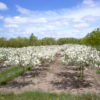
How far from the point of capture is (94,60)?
11570 millimetres

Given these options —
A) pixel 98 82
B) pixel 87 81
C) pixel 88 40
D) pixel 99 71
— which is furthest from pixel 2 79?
pixel 88 40

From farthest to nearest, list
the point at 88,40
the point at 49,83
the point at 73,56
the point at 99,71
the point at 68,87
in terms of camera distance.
Answer: the point at 88,40, the point at 99,71, the point at 73,56, the point at 49,83, the point at 68,87

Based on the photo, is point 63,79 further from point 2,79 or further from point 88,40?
point 88,40

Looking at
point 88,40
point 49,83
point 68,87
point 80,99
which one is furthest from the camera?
point 88,40

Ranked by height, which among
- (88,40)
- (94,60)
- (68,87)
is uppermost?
(88,40)

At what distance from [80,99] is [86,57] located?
189 inches

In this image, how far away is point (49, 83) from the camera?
1130 cm

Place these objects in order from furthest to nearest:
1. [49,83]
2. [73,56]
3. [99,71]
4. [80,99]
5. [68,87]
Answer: [99,71] → [73,56] → [49,83] → [68,87] → [80,99]

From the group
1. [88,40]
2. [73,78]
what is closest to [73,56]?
[73,78]

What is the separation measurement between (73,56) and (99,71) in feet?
13.7

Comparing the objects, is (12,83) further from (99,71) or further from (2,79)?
(99,71)

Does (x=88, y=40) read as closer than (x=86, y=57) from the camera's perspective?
No

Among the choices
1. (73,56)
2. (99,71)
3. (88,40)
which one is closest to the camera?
(73,56)

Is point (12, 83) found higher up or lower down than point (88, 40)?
lower down
